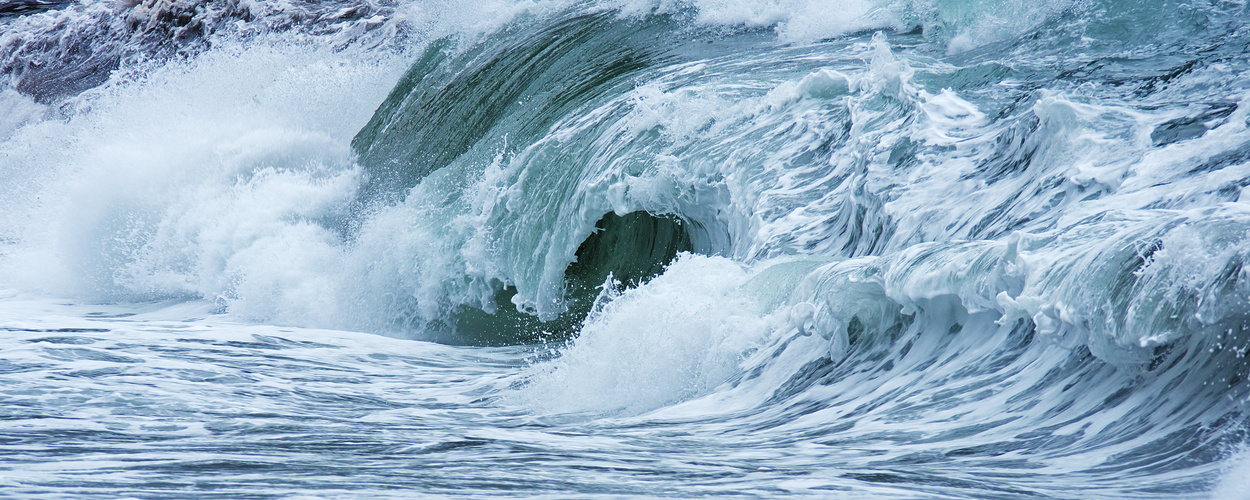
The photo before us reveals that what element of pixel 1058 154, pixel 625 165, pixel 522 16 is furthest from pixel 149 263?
pixel 1058 154

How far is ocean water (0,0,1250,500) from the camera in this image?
2.50 m

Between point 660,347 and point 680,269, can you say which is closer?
point 660,347

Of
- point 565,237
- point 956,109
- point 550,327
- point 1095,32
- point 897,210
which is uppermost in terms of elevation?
point 1095,32

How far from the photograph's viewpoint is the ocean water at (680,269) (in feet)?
8.19

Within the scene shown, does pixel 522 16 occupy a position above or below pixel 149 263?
above

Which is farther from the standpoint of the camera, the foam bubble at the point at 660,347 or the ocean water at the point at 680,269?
the foam bubble at the point at 660,347

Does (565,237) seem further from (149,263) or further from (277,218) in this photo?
(149,263)

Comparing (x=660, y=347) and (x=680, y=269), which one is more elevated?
(x=680, y=269)

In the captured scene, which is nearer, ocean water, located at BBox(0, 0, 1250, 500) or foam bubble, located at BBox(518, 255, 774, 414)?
ocean water, located at BBox(0, 0, 1250, 500)

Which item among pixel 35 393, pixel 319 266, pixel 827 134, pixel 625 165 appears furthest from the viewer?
pixel 319 266

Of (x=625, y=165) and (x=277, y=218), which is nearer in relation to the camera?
(x=625, y=165)

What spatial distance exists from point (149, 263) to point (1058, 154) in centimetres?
742

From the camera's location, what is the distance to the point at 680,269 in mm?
4590

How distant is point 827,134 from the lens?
5.16 metres
